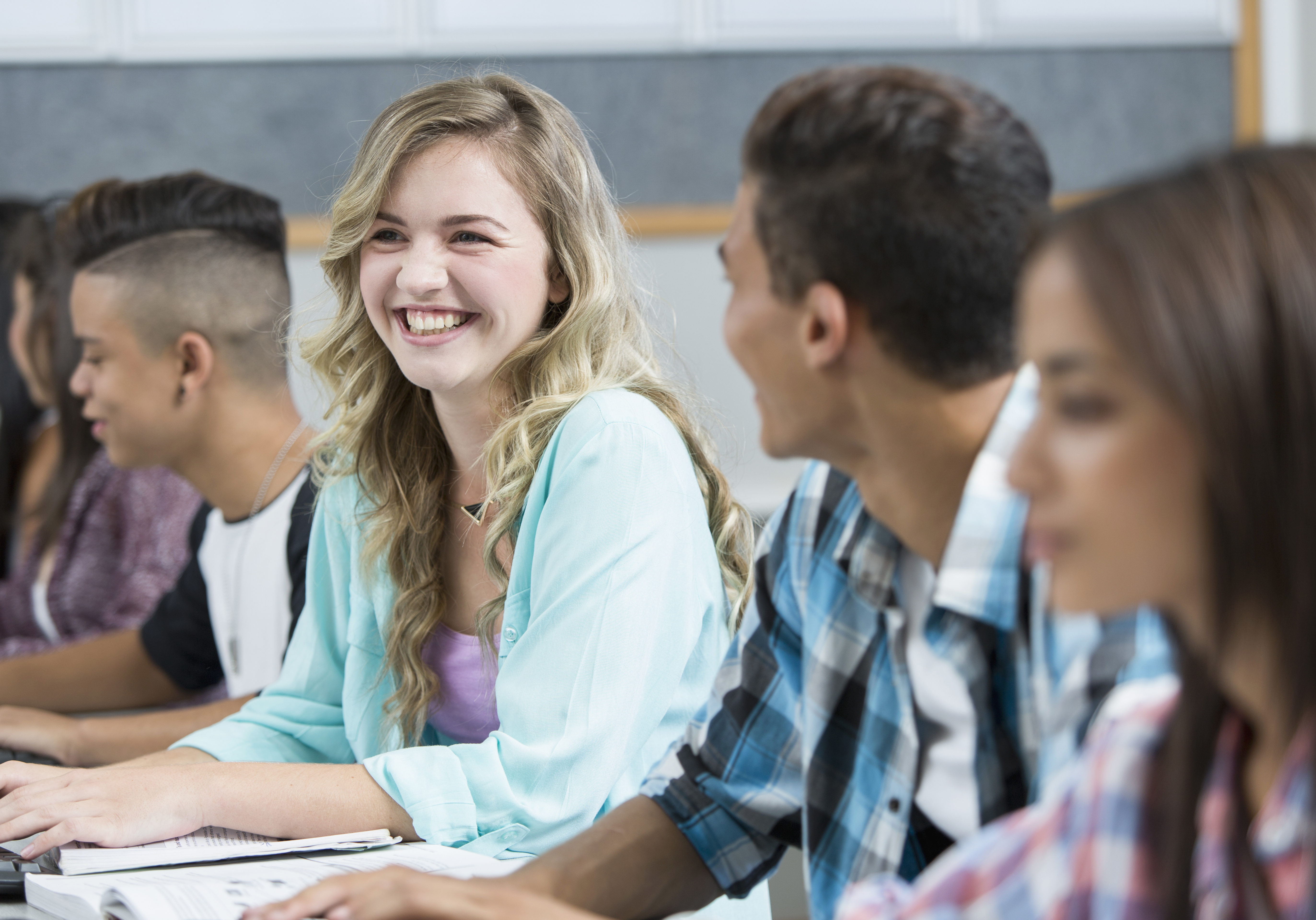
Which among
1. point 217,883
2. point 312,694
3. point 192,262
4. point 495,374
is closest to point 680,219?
point 192,262

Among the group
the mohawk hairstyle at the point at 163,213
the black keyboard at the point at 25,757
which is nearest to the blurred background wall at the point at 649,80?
the mohawk hairstyle at the point at 163,213

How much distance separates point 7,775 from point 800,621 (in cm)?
70

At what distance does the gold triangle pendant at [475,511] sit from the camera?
3.99 feet

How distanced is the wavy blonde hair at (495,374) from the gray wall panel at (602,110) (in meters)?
1.51

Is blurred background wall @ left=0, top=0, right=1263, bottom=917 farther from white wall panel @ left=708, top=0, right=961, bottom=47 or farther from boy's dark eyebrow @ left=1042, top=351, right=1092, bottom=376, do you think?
boy's dark eyebrow @ left=1042, top=351, right=1092, bottom=376

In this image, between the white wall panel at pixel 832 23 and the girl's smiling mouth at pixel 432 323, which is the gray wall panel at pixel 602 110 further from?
the girl's smiling mouth at pixel 432 323

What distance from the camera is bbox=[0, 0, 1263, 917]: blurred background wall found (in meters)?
2.72

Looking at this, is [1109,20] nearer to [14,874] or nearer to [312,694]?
[312,694]

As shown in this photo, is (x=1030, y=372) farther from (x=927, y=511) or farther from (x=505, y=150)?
(x=505, y=150)

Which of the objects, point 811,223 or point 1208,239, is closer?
point 1208,239

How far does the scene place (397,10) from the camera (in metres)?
2.78

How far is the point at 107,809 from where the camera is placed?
986 mm

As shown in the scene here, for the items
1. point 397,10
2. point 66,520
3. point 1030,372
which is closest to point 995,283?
point 1030,372

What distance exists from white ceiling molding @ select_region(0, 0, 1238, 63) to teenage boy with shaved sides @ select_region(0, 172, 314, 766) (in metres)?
1.08
